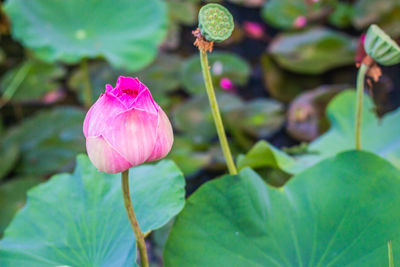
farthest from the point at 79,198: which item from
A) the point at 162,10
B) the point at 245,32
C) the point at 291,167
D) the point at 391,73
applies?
the point at 245,32

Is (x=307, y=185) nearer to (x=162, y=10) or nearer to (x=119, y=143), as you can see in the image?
(x=119, y=143)

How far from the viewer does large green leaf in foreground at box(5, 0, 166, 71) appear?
148cm

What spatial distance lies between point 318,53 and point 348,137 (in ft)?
3.34

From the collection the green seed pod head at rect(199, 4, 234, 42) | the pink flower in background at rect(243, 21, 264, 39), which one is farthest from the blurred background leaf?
the green seed pod head at rect(199, 4, 234, 42)

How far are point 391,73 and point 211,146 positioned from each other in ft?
3.18

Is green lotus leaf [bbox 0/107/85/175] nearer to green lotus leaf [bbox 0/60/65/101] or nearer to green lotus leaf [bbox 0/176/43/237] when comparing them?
green lotus leaf [bbox 0/176/43/237]

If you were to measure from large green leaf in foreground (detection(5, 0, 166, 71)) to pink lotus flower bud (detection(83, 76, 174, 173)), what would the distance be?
1099 millimetres

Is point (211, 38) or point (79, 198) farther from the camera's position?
point (79, 198)

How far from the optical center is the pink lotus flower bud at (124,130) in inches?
16.5

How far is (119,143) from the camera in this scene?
0.42 m

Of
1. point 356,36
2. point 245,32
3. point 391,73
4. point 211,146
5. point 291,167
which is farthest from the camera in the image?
point 245,32

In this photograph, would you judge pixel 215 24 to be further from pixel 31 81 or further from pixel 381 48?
pixel 31 81

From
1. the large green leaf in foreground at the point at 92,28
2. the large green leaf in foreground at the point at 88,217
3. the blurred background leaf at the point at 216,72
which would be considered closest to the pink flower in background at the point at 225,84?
the blurred background leaf at the point at 216,72

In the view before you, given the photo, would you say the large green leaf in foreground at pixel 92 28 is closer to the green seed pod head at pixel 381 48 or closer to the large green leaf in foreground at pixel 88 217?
the large green leaf in foreground at pixel 88 217
